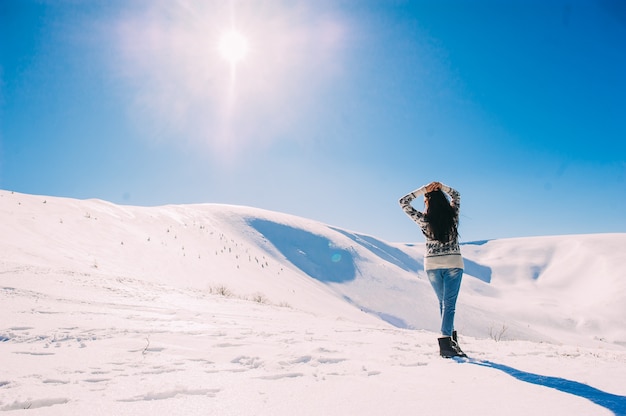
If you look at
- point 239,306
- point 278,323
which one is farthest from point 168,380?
point 239,306

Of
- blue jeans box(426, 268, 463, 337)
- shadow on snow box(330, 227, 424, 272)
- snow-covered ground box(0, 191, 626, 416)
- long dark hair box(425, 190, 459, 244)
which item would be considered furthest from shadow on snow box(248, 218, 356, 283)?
long dark hair box(425, 190, 459, 244)

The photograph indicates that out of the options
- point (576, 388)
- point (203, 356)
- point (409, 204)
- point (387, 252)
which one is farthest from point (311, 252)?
point (576, 388)

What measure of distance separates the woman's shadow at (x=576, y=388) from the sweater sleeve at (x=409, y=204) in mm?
1609

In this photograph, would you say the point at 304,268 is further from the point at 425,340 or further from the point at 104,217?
the point at 425,340

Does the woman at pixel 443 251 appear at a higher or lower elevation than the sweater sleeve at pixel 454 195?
lower

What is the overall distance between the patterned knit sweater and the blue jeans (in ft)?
0.23

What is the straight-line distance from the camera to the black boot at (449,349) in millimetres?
3469

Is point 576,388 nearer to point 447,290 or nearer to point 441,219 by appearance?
point 447,290

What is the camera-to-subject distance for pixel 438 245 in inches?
152

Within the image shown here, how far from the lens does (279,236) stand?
1188 inches

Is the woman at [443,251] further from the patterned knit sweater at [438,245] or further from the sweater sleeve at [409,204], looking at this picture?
the sweater sleeve at [409,204]

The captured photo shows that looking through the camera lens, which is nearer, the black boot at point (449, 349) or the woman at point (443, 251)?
the black boot at point (449, 349)

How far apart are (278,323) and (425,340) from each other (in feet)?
6.26

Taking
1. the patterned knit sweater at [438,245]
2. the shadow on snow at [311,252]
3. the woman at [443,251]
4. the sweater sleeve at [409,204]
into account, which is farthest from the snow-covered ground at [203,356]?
the shadow on snow at [311,252]
